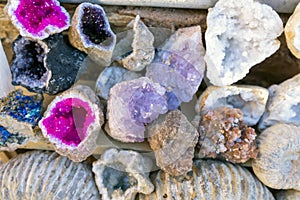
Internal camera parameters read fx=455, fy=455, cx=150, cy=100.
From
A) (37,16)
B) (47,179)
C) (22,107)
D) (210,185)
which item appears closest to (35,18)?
(37,16)

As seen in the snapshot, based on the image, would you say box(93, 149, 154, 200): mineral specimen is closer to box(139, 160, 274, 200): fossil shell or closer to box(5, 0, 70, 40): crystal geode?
box(139, 160, 274, 200): fossil shell

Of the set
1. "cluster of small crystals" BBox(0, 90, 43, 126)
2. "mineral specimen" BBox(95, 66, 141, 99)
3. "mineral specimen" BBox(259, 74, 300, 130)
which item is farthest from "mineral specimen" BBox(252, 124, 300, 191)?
"cluster of small crystals" BBox(0, 90, 43, 126)

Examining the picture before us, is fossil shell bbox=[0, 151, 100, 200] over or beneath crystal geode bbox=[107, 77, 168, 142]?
beneath

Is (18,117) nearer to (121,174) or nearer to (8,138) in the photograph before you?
(8,138)

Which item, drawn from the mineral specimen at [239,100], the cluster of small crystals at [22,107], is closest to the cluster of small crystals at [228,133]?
the mineral specimen at [239,100]

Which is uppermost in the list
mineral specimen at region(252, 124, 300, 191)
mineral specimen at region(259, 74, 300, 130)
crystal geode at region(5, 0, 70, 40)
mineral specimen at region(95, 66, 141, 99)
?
crystal geode at region(5, 0, 70, 40)

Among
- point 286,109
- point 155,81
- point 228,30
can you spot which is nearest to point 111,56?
point 155,81

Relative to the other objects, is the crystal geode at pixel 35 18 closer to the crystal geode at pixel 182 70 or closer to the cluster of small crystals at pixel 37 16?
the cluster of small crystals at pixel 37 16

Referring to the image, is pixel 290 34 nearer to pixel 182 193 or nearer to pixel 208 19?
pixel 208 19
